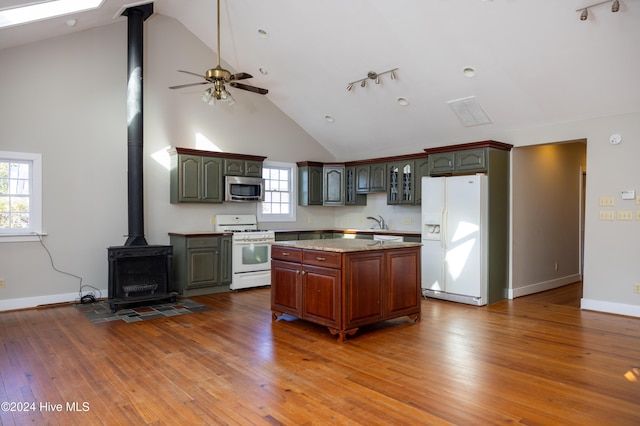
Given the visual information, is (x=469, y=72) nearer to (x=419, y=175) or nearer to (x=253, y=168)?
(x=419, y=175)

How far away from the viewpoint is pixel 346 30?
5.40m

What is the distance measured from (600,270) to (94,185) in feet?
22.0

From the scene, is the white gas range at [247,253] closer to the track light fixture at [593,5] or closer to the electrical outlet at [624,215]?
the electrical outlet at [624,215]

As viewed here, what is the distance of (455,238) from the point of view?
591 centimetres

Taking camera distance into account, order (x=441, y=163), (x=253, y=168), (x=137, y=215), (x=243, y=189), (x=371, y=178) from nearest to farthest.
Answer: (x=137, y=215) → (x=441, y=163) → (x=243, y=189) → (x=253, y=168) → (x=371, y=178)

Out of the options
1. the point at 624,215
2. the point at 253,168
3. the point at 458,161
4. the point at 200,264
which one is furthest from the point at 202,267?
the point at 624,215

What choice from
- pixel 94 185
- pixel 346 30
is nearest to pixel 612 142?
pixel 346 30

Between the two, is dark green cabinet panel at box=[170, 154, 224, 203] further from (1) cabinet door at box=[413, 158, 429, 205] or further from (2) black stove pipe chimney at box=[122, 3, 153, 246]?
(1) cabinet door at box=[413, 158, 429, 205]

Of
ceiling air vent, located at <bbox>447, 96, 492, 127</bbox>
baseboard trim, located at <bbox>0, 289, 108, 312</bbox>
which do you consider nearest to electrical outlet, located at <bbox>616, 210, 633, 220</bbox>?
ceiling air vent, located at <bbox>447, 96, 492, 127</bbox>

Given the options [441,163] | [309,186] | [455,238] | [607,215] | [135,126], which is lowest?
[455,238]

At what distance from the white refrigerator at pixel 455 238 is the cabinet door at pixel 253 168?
2.77 m

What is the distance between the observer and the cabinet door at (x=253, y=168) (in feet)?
23.5

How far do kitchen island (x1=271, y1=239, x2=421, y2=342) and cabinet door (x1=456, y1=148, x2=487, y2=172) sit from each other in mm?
1798

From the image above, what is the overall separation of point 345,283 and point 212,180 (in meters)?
3.52
